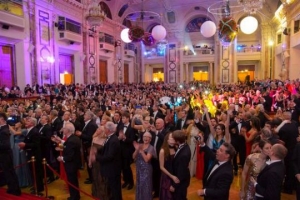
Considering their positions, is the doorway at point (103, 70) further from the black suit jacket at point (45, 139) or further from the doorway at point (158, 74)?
the black suit jacket at point (45, 139)

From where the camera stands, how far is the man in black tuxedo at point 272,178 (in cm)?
250

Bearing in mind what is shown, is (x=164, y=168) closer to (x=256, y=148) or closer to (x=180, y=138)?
(x=180, y=138)

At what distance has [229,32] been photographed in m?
8.02

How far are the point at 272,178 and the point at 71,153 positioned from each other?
9.26 feet

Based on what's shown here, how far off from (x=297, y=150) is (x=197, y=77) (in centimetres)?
2654

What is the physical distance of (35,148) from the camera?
4.55 meters

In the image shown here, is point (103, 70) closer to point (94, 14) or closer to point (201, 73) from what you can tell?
point (94, 14)

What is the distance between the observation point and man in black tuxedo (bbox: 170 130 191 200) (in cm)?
299

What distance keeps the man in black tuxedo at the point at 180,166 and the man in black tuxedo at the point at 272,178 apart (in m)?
0.78


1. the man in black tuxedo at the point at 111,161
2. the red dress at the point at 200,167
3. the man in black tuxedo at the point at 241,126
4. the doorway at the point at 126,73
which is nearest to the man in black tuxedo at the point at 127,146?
the man in black tuxedo at the point at 111,161

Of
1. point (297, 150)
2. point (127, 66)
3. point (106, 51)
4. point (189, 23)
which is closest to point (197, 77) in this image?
point (189, 23)

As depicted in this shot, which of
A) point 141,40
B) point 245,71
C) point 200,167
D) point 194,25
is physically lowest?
point 200,167

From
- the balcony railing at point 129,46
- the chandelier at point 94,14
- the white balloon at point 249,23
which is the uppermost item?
the balcony railing at point 129,46

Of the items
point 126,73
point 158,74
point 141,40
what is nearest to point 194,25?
point 158,74
